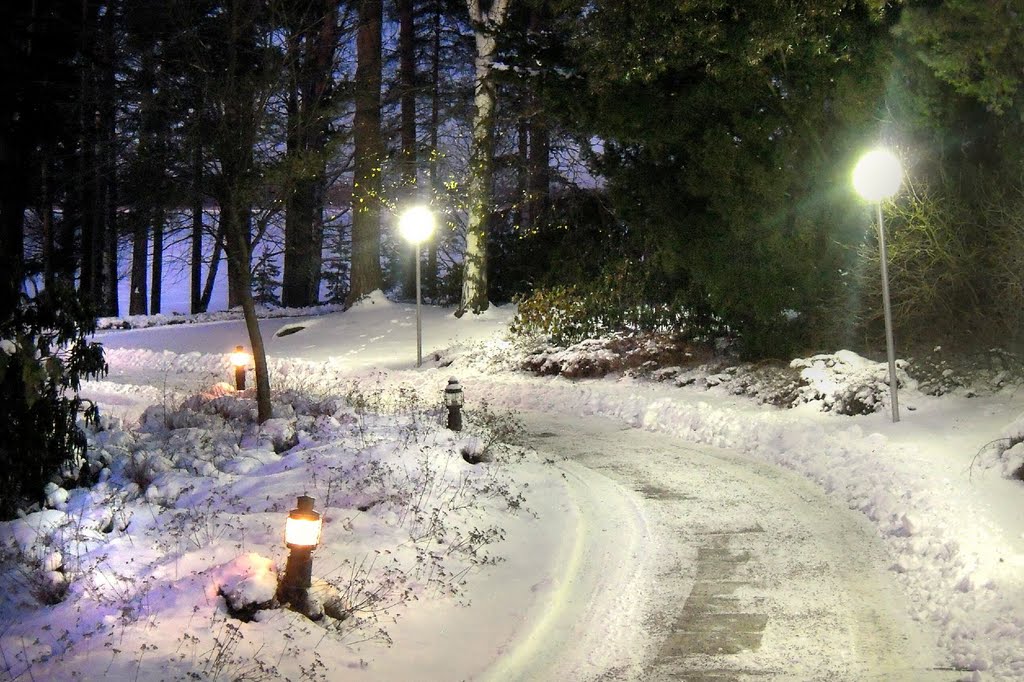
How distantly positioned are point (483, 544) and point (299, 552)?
2324mm

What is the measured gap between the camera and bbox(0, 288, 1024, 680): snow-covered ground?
563 centimetres

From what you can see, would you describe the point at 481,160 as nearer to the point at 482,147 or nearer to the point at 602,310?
the point at 482,147

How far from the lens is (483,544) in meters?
7.92

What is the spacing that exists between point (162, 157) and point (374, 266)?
2030cm

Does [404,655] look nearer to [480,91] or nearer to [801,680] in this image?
[801,680]

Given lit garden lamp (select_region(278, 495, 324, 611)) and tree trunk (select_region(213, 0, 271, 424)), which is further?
tree trunk (select_region(213, 0, 271, 424))

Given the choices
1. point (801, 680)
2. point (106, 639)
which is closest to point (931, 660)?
point (801, 680)

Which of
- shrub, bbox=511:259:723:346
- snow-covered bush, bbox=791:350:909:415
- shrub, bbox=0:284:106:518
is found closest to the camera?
shrub, bbox=0:284:106:518

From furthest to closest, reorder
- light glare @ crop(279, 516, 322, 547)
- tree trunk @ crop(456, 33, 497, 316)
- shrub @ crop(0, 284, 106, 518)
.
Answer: tree trunk @ crop(456, 33, 497, 316) → shrub @ crop(0, 284, 106, 518) → light glare @ crop(279, 516, 322, 547)

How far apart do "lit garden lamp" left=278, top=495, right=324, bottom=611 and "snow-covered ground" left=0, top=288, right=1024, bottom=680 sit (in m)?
0.14

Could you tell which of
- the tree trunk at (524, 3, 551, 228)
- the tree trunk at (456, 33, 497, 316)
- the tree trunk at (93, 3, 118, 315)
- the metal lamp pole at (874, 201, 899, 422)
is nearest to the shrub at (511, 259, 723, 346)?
the tree trunk at (456, 33, 497, 316)

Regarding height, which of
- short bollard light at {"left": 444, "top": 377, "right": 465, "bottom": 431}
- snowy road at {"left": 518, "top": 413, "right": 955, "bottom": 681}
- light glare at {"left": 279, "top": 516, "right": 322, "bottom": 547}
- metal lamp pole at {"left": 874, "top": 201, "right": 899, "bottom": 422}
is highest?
metal lamp pole at {"left": 874, "top": 201, "right": 899, "bottom": 422}

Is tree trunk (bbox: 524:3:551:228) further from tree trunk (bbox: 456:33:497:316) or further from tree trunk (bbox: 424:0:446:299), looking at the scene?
tree trunk (bbox: 424:0:446:299)

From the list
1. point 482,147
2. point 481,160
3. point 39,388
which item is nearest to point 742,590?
point 39,388
